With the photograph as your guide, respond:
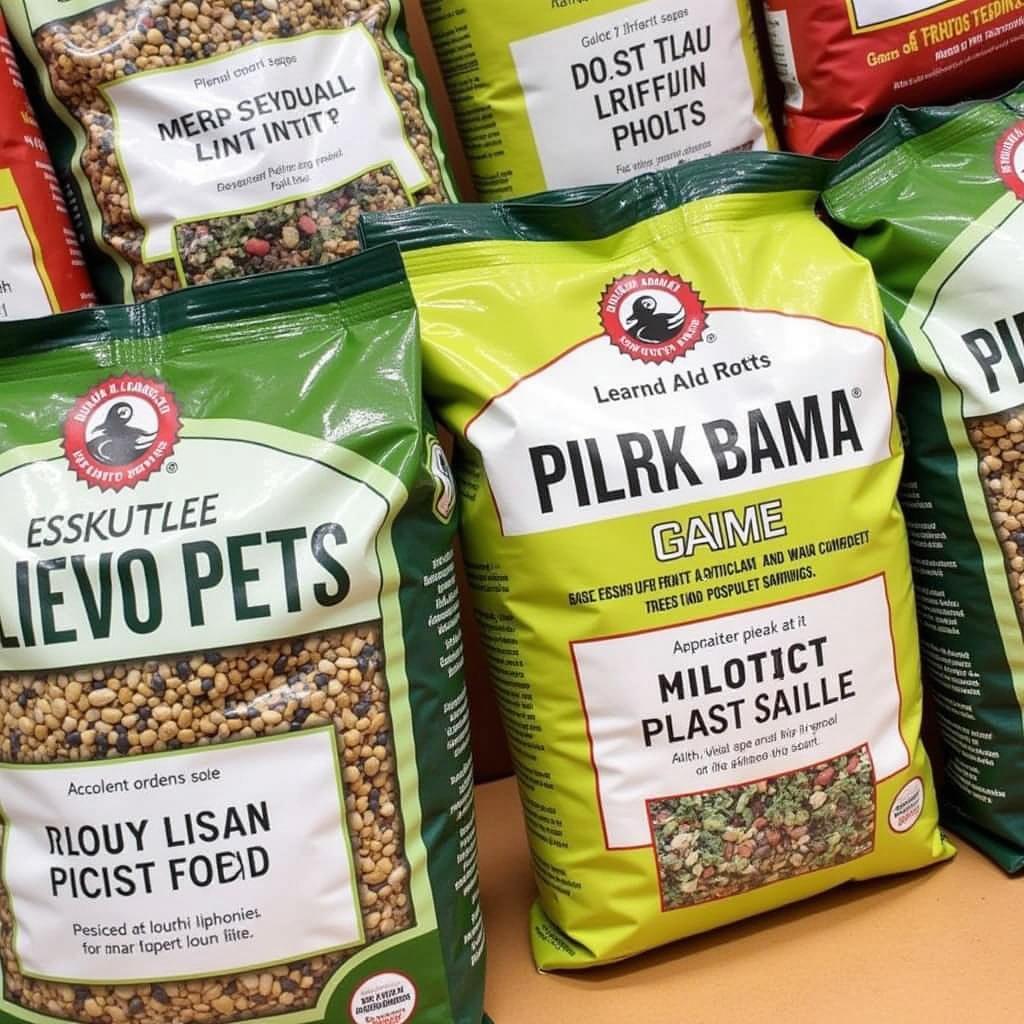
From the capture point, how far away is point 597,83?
1076 millimetres

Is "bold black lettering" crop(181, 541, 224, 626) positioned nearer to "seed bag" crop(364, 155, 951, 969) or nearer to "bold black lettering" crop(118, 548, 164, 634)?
"bold black lettering" crop(118, 548, 164, 634)

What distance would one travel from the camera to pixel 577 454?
0.90 meters

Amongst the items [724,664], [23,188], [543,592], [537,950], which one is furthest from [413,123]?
[537,950]

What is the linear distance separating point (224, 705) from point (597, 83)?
2.16 feet

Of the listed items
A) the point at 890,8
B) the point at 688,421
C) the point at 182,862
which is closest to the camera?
the point at 182,862

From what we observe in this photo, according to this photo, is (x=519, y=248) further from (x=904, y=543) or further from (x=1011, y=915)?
(x=1011, y=915)

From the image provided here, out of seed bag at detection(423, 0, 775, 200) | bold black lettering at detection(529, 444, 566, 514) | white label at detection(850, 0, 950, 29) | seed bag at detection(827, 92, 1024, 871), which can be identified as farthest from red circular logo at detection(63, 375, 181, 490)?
white label at detection(850, 0, 950, 29)

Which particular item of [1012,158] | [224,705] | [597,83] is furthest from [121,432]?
[1012,158]

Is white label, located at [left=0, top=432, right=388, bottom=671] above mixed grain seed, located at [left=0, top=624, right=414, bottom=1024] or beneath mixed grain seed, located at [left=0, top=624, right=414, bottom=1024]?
above

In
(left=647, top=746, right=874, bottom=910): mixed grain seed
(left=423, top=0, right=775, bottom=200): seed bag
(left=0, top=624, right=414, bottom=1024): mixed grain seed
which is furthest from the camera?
(left=423, top=0, right=775, bottom=200): seed bag

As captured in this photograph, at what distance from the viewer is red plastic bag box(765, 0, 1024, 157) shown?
1074 mm

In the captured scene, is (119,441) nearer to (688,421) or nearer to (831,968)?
(688,421)

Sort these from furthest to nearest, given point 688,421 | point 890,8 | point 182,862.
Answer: point 890,8 → point 688,421 → point 182,862

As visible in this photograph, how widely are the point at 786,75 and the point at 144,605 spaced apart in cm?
80
